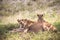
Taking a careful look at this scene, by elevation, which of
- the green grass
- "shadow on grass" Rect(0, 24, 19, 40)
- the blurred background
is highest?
the blurred background

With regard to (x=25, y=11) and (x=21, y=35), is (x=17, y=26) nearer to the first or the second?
(x=21, y=35)

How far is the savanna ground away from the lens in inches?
133

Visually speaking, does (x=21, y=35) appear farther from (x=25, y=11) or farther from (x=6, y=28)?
(x=25, y=11)

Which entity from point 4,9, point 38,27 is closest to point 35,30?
point 38,27

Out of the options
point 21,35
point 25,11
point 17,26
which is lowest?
point 21,35

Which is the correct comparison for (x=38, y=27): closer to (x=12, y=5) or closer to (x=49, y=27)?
(x=49, y=27)

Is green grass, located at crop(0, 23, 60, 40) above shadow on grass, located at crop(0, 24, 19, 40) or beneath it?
beneath

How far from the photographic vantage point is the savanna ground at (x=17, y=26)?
3371 millimetres

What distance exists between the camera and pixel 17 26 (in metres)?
3.43

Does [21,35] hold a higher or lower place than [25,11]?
lower

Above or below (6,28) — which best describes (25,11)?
above

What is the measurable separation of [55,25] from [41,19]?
0.21 metres

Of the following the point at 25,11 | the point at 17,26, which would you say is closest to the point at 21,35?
the point at 17,26

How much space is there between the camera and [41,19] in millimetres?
3449
